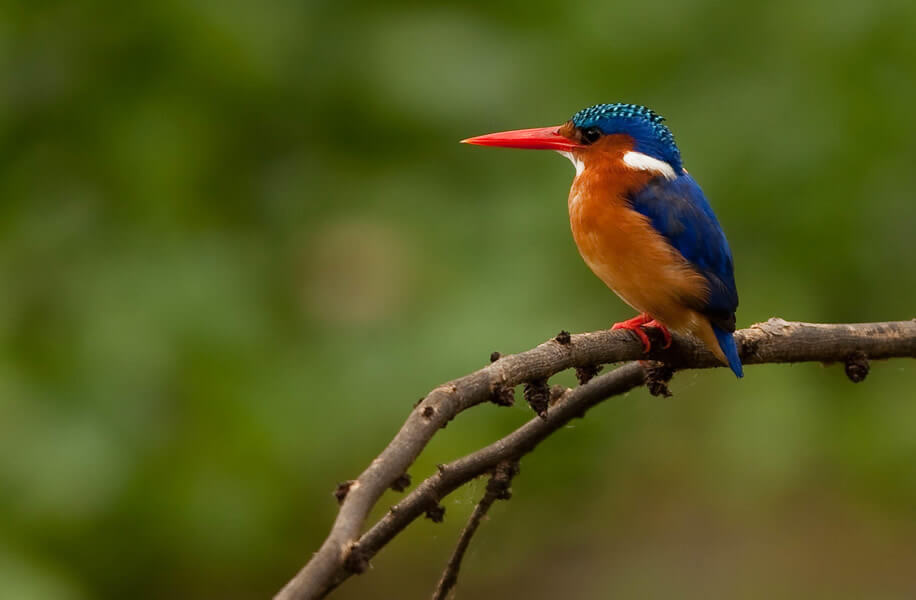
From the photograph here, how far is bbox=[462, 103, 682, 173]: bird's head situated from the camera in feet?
7.61

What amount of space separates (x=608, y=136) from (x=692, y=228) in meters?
0.33

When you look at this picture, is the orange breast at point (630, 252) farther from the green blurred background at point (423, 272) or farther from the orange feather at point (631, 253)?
the green blurred background at point (423, 272)

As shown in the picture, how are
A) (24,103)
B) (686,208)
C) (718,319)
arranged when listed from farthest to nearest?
1. (24,103)
2. (686,208)
3. (718,319)

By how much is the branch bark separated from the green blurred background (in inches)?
54.2

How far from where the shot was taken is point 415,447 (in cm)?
107

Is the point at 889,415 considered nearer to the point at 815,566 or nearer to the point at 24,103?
the point at 815,566

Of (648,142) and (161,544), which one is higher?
(648,142)

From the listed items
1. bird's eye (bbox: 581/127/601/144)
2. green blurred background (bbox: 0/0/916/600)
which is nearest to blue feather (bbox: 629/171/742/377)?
bird's eye (bbox: 581/127/601/144)

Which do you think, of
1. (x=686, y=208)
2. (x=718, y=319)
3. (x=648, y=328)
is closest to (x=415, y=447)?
(x=648, y=328)

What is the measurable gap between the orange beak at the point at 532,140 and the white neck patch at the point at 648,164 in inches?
5.3

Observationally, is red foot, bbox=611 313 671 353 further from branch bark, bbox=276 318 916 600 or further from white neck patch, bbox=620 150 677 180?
white neck patch, bbox=620 150 677 180

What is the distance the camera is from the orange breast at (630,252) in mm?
2004

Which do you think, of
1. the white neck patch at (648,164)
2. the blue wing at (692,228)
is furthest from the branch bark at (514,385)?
the white neck patch at (648,164)

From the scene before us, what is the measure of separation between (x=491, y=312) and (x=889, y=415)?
1.15 m
